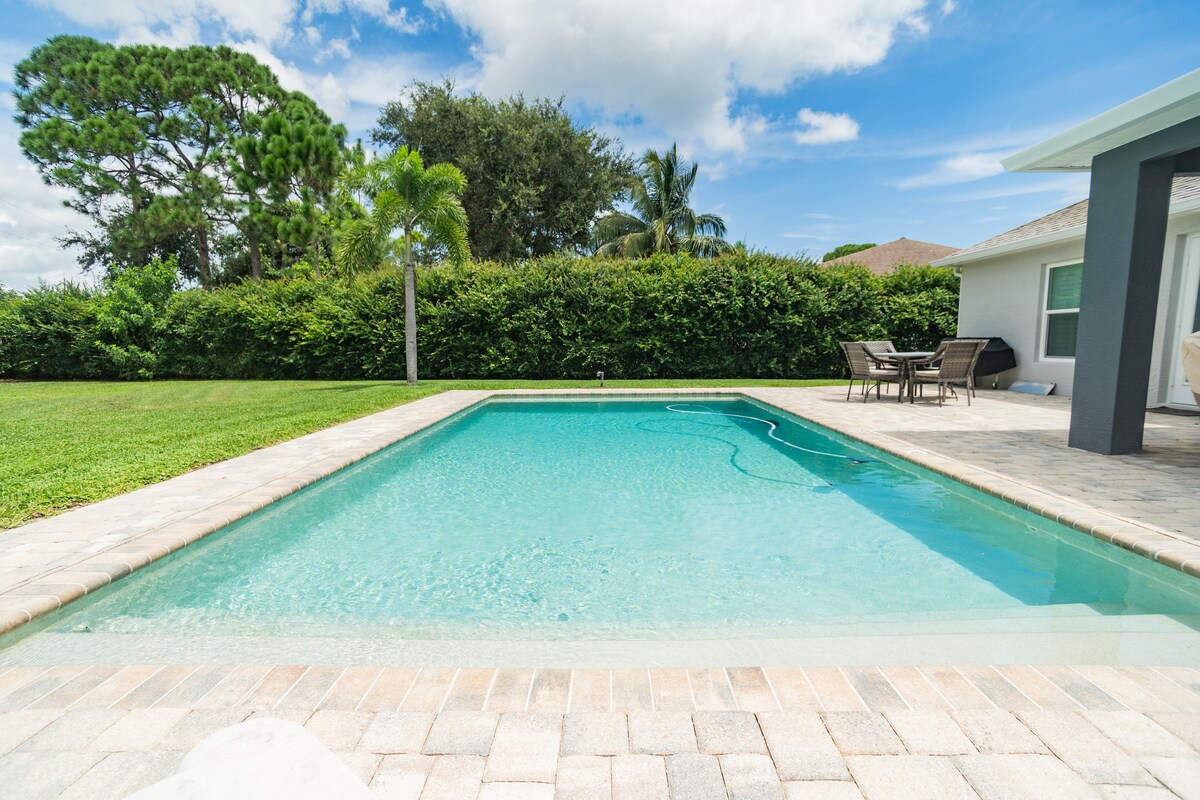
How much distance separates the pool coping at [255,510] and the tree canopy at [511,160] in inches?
695

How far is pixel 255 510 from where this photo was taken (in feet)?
14.2

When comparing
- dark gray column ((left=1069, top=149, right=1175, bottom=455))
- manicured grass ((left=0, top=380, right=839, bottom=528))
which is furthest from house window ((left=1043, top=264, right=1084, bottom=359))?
dark gray column ((left=1069, top=149, right=1175, bottom=455))

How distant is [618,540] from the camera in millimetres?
4277

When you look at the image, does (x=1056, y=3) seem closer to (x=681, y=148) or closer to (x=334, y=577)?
(x=334, y=577)

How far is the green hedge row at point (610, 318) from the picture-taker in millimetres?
15055

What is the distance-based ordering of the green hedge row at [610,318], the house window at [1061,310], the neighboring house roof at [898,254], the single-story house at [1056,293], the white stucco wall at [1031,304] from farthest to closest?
1. the neighboring house roof at [898,254]
2. the green hedge row at [610,318]
3. the house window at [1061,310]
4. the white stucco wall at [1031,304]
5. the single-story house at [1056,293]

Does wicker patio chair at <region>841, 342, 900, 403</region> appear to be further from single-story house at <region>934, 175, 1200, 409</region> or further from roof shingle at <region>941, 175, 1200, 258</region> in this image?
roof shingle at <region>941, 175, 1200, 258</region>

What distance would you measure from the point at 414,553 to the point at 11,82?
32.7m

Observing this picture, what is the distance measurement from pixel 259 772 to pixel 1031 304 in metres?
14.0

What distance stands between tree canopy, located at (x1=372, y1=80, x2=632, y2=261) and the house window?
57.0ft

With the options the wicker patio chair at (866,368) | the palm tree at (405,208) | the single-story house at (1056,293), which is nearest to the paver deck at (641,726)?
the wicker patio chair at (866,368)

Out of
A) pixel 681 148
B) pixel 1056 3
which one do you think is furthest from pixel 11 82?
pixel 1056 3

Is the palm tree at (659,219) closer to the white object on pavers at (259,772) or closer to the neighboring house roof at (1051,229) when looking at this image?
the neighboring house roof at (1051,229)

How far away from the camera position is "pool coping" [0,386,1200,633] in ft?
9.79
